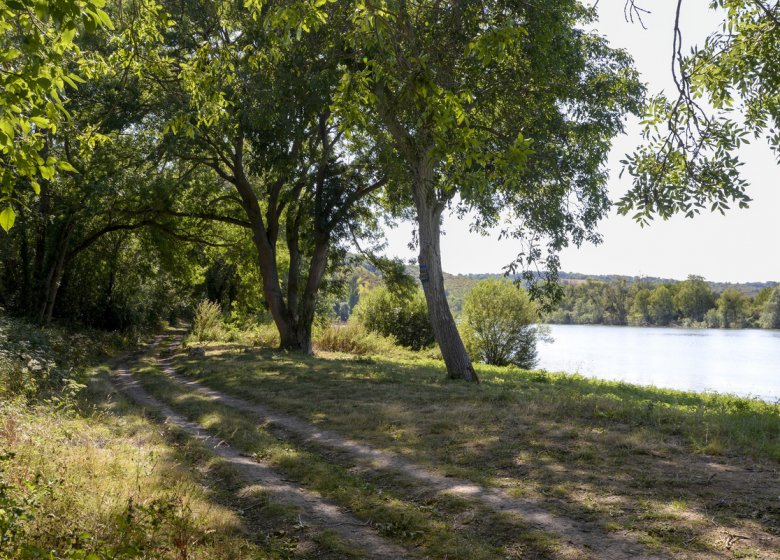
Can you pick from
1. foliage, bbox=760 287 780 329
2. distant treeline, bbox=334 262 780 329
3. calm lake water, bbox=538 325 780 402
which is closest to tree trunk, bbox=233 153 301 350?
calm lake water, bbox=538 325 780 402

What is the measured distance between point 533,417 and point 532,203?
5.83 meters

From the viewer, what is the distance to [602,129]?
43.4 feet

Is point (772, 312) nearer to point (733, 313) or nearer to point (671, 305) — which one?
point (733, 313)

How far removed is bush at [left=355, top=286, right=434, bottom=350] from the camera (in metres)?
35.1

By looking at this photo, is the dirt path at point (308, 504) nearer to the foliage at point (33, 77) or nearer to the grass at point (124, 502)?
the grass at point (124, 502)

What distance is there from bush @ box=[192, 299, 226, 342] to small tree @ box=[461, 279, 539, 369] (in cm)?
1184

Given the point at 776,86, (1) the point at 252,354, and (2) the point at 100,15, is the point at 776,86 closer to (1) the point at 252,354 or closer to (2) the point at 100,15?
(2) the point at 100,15

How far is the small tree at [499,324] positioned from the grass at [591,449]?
1742 cm

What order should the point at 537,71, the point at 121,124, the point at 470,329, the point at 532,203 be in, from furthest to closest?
the point at 470,329, the point at 121,124, the point at 532,203, the point at 537,71

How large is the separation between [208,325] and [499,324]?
1397 cm

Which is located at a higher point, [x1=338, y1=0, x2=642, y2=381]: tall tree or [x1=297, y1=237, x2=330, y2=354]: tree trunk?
[x1=338, y1=0, x2=642, y2=381]: tall tree

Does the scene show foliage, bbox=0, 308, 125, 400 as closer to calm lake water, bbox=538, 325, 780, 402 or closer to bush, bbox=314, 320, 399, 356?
bush, bbox=314, 320, 399, 356

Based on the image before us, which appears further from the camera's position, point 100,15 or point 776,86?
point 776,86

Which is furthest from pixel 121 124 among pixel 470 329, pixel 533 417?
pixel 470 329
